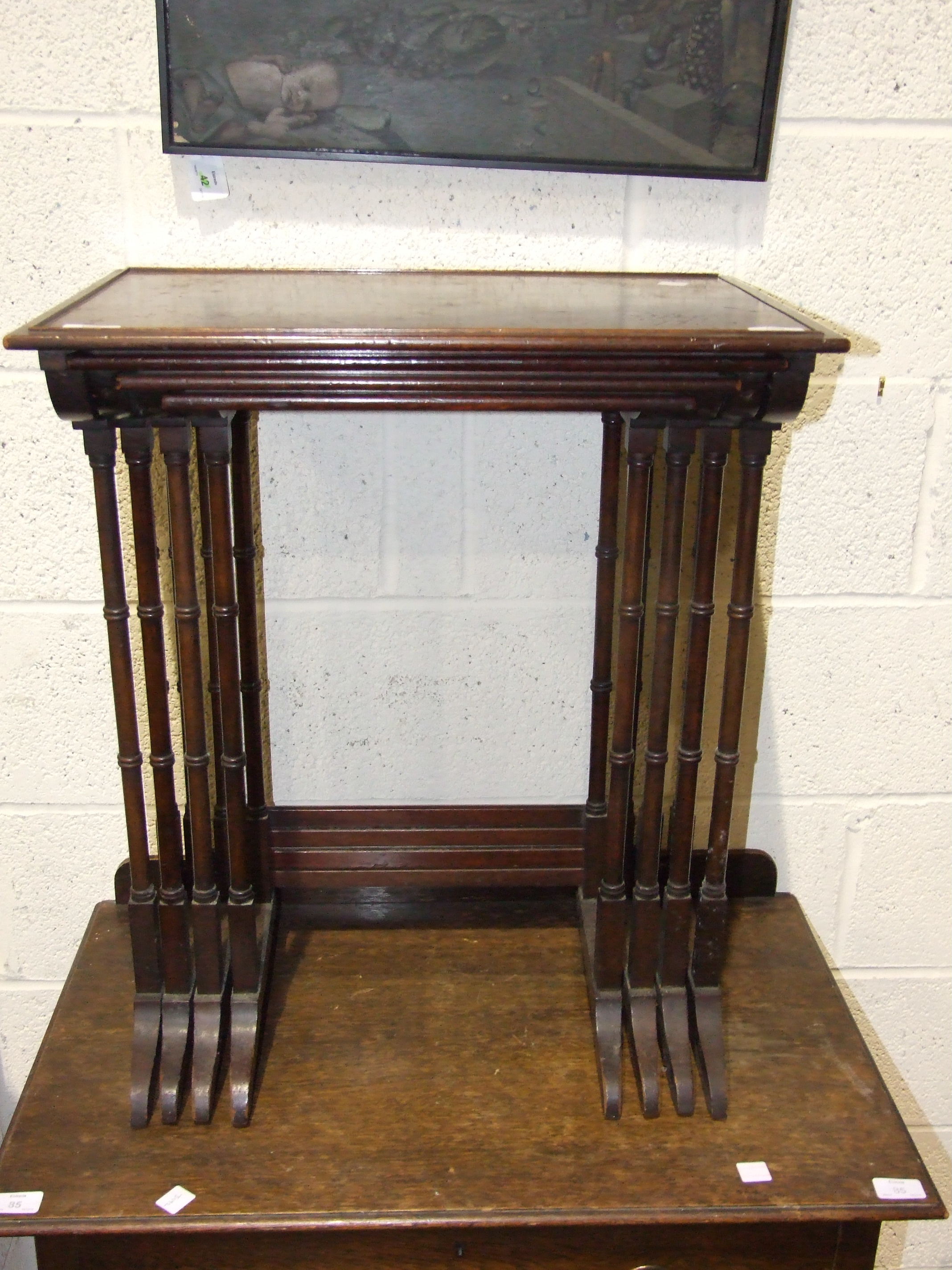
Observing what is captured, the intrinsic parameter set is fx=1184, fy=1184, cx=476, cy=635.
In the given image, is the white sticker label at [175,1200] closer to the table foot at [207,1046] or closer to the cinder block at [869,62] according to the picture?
the table foot at [207,1046]

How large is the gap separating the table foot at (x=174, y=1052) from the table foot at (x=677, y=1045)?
1.60 feet

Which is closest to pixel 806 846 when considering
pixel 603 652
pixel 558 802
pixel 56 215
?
pixel 558 802

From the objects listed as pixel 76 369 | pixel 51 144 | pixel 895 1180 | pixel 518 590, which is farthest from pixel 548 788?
pixel 51 144

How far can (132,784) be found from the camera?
114 centimetres

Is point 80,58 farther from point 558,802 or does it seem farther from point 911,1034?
point 911,1034

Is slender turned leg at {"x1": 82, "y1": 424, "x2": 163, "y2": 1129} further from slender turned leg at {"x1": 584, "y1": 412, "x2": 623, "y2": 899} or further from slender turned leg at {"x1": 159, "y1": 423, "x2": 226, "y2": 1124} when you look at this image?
slender turned leg at {"x1": 584, "y1": 412, "x2": 623, "y2": 899}

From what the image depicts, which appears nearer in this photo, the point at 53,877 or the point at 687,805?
the point at 687,805

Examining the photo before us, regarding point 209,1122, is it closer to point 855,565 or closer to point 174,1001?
point 174,1001

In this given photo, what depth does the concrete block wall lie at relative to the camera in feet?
4.08

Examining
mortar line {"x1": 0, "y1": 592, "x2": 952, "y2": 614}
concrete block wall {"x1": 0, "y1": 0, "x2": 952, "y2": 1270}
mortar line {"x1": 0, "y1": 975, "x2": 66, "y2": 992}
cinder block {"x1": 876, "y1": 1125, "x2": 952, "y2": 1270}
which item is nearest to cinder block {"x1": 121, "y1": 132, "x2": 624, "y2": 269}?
concrete block wall {"x1": 0, "y1": 0, "x2": 952, "y2": 1270}

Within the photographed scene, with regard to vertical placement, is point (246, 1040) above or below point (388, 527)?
below

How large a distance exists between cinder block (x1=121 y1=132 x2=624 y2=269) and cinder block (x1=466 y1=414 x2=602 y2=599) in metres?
0.18

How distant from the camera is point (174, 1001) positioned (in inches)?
48.1

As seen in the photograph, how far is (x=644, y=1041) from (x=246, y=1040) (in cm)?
41
